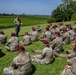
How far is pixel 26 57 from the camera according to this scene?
45.7ft

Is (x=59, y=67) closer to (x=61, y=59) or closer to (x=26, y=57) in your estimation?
(x=61, y=59)

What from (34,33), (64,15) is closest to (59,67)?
(34,33)

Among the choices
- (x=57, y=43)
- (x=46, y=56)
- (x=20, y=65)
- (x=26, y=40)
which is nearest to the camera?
(x=20, y=65)

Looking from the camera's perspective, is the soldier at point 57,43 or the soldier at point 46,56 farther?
the soldier at point 57,43

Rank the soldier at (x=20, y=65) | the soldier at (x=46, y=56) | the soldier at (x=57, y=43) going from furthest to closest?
1. the soldier at (x=57, y=43)
2. the soldier at (x=46, y=56)
3. the soldier at (x=20, y=65)

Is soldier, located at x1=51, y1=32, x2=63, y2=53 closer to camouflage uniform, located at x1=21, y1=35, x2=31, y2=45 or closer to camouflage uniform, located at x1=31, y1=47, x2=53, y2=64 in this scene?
camouflage uniform, located at x1=31, y1=47, x2=53, y2=64

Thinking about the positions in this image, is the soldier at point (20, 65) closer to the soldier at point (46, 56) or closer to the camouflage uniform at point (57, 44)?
the soldier at point (46, 56)

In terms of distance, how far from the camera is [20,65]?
46.0ft

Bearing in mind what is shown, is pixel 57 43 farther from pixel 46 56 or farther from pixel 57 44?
pixel 46 56

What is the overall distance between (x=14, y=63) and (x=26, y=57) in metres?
0.81

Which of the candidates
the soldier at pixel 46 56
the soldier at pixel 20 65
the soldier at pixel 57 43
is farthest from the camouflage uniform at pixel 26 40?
the soldier at pixel 20 65

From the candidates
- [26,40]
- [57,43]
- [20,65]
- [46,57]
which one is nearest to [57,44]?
[57,43]

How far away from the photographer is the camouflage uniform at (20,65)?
13.9m

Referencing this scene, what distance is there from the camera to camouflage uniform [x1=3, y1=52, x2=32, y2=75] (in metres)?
13.9
